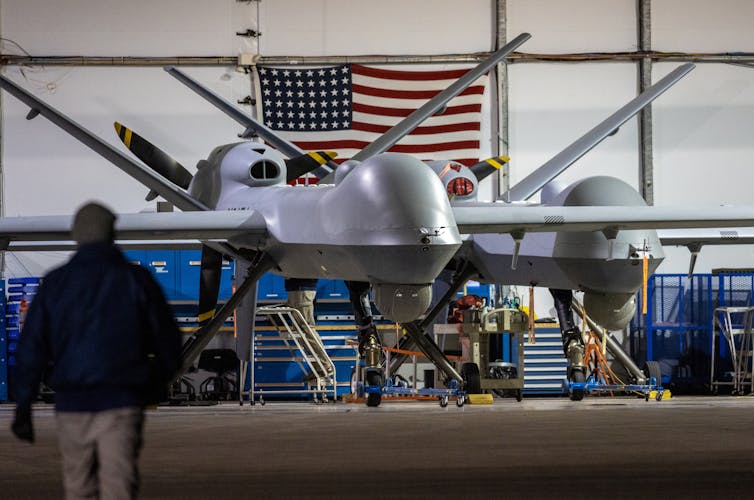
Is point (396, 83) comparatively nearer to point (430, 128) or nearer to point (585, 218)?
point (430, 128)

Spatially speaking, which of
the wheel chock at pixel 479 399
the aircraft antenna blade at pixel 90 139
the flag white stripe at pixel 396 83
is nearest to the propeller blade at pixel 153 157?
the aircraft antenna blade at pixel 90 139

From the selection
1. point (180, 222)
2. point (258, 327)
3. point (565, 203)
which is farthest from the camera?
point (258, 327)

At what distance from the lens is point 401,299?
35.3 feet

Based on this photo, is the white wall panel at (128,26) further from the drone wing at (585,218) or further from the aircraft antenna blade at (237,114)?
the drone wing at (585,218)

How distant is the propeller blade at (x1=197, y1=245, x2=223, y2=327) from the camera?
13695 mm

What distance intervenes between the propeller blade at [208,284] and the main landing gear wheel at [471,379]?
3.25 meters

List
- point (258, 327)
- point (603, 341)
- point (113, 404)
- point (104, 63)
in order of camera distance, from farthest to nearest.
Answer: point (104, 63) → point (258, 327) → point (603, 341) → point (113, 404)

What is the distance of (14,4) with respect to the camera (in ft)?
67.7

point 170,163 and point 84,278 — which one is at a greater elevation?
point 170,163

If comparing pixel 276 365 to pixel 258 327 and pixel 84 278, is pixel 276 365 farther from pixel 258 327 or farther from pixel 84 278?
pixel 84 278

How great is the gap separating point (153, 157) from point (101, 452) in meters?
11.0

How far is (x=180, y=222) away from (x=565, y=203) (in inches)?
169

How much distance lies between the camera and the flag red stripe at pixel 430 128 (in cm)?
2067

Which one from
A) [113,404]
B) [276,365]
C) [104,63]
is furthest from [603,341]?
[113,404]
